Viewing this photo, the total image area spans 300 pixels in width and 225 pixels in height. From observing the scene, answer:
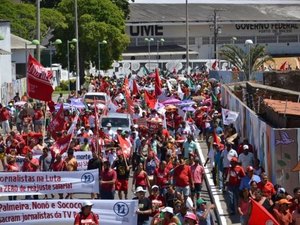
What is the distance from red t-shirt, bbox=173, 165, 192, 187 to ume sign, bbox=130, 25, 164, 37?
4279 inches

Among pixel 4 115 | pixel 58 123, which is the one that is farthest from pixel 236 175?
pixel 4 115

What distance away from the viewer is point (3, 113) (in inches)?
1465

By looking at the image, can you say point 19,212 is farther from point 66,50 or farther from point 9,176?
point 66,50

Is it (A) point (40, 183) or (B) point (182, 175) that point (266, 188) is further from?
(A) point (40, 183)

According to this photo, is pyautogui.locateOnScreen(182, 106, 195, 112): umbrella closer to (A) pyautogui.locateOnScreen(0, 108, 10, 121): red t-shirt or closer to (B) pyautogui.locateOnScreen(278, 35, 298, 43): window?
(A) pyautogui.locateOnScreen(0, 108, 10, 121): red t-shirt

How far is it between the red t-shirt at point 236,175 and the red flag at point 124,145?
403 cm

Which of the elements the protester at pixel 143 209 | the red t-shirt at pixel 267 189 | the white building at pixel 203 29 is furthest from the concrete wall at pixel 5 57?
the white building at pixel 203 29

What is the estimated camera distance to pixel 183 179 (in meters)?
19.7

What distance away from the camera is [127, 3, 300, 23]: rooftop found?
130m

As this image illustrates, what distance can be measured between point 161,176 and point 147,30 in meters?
109

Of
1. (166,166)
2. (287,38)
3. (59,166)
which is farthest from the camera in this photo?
(287,38)

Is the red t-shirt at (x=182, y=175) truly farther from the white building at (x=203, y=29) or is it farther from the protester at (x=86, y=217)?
the white building at (x=203, y=29)

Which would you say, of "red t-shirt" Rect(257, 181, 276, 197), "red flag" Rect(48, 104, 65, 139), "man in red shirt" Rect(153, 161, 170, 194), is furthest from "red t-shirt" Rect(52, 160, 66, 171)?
"red flag" Rect(48, 104, 65, 139)

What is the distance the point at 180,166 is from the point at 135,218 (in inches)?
159
